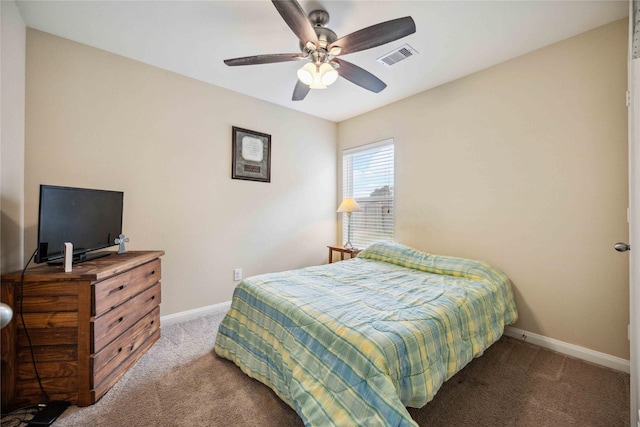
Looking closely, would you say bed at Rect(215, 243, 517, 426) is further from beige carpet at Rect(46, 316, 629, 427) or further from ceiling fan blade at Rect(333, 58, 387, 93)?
ceiling fan blade at Rect(333, 58, 387, 93)

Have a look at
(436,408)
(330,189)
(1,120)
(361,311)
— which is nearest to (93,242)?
(1,120)

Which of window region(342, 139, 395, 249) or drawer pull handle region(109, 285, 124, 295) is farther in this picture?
window region(342, 139, 395, 249)

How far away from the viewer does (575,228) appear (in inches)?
80.0

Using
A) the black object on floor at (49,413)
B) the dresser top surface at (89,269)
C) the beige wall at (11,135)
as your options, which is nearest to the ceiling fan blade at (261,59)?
the beige wall at (11,135)

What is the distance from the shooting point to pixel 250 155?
3.12 m

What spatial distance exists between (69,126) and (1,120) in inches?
20.8

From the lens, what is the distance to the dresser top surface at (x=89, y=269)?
1.48 meters

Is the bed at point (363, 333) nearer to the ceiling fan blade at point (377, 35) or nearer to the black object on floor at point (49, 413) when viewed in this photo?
the black object on floor at point (49, 413)

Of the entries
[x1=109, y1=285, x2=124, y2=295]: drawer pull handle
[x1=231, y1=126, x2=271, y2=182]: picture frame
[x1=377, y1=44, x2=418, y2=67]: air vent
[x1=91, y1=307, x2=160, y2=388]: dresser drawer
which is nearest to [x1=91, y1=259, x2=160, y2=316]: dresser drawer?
[x1=109, y1=285, x2=124, y2=295]: drawer pull handle

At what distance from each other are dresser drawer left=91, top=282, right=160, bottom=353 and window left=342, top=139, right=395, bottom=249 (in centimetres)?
252

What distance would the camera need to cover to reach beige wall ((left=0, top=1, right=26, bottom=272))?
64.2 inches

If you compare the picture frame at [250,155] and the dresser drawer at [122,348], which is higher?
the picture frame at [250,155]

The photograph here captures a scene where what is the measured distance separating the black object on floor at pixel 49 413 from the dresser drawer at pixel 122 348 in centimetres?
17

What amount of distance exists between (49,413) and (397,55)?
11.1 ft
